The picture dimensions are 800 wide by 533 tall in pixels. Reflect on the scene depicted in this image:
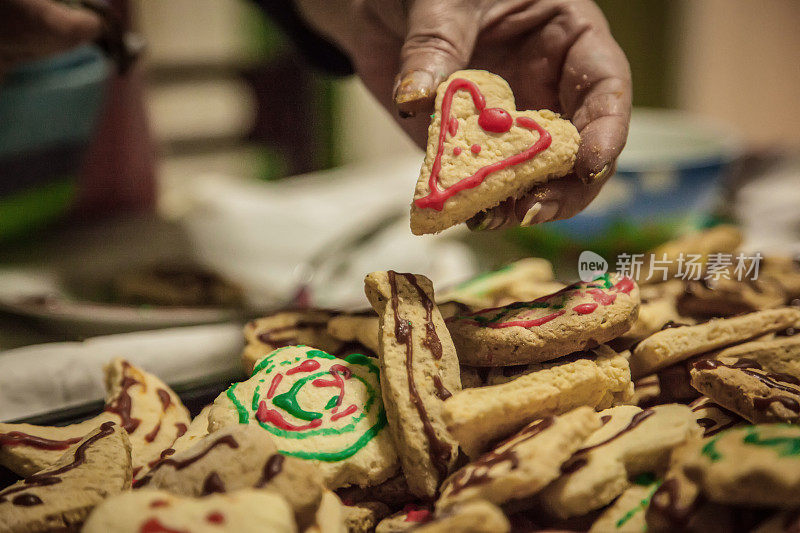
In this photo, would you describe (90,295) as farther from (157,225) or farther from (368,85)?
→ (368,85)

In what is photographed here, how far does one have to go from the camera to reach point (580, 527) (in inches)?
23.7

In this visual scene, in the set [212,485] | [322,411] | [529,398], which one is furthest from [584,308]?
[212,485]

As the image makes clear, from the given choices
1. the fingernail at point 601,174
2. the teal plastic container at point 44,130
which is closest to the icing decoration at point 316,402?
the fingernail at point 601,174

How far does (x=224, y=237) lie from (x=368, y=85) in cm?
66

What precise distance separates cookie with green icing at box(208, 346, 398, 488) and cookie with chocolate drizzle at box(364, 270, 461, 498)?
1.2 inches

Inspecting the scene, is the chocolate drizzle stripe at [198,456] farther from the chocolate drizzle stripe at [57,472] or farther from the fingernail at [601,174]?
the fingernail at [601,174]

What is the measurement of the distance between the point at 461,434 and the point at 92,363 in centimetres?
60

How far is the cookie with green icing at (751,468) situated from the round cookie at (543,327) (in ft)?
0.55

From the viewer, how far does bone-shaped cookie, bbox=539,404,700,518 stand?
575mm

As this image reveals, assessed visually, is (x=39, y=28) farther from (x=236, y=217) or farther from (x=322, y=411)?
(x=322, y=411)

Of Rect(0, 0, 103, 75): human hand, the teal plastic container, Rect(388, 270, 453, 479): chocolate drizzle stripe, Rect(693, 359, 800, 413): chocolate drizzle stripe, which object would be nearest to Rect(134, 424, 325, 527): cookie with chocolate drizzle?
Rect(388, 270, 453, 479): chocolate drizzle stripe

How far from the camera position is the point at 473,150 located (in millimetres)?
670

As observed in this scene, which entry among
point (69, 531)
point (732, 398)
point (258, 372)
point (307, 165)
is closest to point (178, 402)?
point (258, 372)

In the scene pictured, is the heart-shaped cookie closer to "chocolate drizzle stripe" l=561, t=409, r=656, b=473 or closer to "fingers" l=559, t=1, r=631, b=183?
"fingers" l=559, t=1, r=631, b=183
